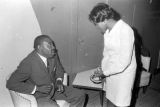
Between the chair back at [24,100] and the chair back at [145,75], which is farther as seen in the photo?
the chair back at [145,75]

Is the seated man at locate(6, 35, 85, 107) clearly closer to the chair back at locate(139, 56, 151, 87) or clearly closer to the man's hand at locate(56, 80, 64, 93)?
the man's hand at locate(56, 80, 64, 93)

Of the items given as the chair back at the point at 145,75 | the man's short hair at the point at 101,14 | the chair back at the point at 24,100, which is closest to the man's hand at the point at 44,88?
the chair back at the point at 24,100

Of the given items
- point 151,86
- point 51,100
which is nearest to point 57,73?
point 51,100

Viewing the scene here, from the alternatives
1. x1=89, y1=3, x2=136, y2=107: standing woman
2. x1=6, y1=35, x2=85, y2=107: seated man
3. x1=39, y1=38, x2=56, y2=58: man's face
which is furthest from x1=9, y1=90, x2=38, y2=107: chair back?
x1=89, y1=3, x2=136, y2=107: standing woman

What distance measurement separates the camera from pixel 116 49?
8.27 ft

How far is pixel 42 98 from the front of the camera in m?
2.86

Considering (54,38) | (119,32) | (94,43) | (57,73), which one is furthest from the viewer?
(94,43)

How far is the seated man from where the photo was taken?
2707mm

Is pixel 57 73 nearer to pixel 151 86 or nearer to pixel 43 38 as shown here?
pixel 43 38

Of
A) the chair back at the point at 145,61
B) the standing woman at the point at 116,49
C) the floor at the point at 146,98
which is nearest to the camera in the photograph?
the standing woman at the point at 116,49

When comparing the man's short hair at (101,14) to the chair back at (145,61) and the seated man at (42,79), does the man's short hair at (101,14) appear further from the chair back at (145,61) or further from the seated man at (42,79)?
the chair back at (145,61)

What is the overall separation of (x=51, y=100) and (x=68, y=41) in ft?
3.83

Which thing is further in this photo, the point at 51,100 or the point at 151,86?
the point at 151,86

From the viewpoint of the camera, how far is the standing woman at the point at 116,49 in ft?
8.16
